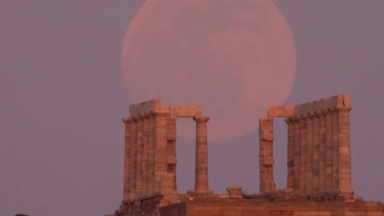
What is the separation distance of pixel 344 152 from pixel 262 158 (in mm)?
8762

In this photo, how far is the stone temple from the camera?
445 ft

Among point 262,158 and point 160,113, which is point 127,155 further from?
point 262,158

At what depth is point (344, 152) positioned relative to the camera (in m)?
136

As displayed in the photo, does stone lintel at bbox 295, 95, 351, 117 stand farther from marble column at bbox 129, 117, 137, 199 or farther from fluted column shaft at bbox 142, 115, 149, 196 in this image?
marble column at bbox 129, 117, 137, 199

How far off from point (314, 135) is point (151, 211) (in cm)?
1223


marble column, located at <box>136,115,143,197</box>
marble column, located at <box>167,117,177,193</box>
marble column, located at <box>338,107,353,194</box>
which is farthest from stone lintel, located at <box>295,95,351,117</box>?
marble column, located at <box>136,115,143,197</box>

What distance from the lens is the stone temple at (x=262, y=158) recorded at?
445 ft

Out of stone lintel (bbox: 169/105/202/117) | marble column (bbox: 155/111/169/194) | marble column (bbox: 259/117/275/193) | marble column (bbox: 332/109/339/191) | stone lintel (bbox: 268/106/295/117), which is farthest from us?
stone lintel (bbox: 268/106/295/117)

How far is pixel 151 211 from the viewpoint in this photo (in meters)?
136

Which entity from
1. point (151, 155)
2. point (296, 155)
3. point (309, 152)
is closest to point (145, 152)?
point (151, 155)

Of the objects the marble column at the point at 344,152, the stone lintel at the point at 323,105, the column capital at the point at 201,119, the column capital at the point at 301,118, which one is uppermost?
the stone lintel at the point at 323,105

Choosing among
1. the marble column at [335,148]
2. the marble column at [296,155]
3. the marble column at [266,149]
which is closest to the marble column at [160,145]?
the marble column at [266,149]

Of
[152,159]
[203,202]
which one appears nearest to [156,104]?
[152,159]

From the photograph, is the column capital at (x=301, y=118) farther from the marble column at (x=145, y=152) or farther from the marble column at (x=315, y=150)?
the marble column at (x=145, y=152)
